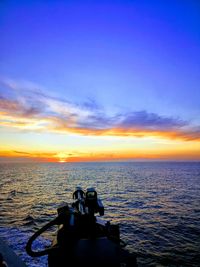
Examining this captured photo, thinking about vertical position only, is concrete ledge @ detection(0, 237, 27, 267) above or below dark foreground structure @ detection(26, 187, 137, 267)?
below

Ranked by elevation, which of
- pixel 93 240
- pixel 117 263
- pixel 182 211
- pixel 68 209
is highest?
pixel 68 209

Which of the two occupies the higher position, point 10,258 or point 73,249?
point 73,249

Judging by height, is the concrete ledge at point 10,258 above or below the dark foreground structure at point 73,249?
below

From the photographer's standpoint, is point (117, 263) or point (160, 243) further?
point (160, 243)

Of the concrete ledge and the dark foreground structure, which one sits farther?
the concrete ledge

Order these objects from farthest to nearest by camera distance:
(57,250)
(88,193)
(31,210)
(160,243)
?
(31,210) → (160,243) → (88,193) → (57,250)

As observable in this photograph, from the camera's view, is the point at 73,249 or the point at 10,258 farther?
the point at 10,258

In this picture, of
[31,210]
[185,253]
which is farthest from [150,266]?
[31,210]

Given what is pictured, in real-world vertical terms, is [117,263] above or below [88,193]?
below

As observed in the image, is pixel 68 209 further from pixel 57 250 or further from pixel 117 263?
pixel 117 263

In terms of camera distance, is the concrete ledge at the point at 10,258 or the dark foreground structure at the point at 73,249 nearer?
the dark foreground structure at the point at 73,249

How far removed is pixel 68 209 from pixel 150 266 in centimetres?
1222

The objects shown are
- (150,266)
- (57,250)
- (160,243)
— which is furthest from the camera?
(160,243)

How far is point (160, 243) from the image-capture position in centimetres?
1648
